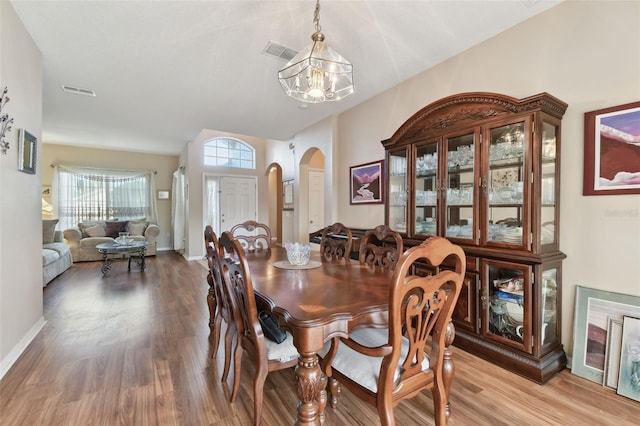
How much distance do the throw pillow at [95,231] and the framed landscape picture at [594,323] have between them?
27.1ft

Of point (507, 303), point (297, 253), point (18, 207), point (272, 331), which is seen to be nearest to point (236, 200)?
point (18, 207)

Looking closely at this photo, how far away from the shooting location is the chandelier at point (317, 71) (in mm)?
1788

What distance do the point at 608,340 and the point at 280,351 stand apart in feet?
6.81

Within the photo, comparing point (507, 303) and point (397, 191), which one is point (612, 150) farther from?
point (397, 191)

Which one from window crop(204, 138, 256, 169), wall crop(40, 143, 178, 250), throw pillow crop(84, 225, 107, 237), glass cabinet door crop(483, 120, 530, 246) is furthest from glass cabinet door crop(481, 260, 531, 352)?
wall crop(40, 143, 178, 250)

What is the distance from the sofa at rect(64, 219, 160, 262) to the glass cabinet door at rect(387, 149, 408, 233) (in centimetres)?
608

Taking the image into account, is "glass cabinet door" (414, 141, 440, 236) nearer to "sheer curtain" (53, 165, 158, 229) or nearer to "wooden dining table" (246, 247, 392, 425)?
"wooden dining table" (246, 247, 392, 425)

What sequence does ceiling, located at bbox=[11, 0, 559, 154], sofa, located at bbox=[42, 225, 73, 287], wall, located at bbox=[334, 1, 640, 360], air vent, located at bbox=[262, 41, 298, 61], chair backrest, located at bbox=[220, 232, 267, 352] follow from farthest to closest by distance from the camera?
sofa, located at bbox=[42, 225, 73, 287] → air vent, located at bbox=[262, 41, 298, 61] → ceiling, located at bbox=[11, 0, 559, 154] → wall, located at bbox=[334, 1, 640, 360] → chair backrest, located at bbox=[220, 232, 267, 352]

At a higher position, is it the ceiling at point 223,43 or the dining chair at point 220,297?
the ceiling at point 223,43

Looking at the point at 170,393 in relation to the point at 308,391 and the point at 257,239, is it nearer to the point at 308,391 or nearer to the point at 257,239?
the point at 308,391

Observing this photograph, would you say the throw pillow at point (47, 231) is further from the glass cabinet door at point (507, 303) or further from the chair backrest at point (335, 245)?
the glass cabinet door at point (507, 303)

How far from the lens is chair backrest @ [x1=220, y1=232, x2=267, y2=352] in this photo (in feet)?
4.42

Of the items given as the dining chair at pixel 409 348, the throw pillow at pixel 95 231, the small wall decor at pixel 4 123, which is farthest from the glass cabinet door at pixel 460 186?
the throw pillow at pixel 95 231

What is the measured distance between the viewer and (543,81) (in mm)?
2162
